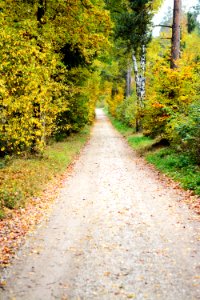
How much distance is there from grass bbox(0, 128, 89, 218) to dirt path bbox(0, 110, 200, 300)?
3.57ft

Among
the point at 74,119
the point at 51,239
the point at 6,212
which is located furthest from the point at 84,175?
the point at 74,119

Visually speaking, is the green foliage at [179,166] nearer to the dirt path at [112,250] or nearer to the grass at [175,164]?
the grass at [175,164]

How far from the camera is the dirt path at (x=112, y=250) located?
17.2 ft

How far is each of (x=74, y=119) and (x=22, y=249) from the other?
19271mm

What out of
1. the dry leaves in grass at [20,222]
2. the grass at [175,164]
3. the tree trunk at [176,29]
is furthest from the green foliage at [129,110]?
the dry leaves in grass at [20,222]

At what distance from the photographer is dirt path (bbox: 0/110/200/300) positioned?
525 cm

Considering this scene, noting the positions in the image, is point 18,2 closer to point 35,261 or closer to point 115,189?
A: point 115,189

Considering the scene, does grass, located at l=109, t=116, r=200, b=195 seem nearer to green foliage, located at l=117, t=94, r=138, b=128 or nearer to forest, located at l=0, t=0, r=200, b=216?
forest, located at l=0, t=0, r=200, b=216

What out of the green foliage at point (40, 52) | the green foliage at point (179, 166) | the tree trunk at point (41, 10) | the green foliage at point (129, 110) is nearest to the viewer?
the green foliage at point (40, 52)

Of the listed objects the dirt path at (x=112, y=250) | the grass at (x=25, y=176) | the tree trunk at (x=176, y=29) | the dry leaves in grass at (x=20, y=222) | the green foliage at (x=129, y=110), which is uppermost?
the tree trunk at (x=176, y=29)

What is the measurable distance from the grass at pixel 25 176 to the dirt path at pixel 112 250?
1087 millimetres

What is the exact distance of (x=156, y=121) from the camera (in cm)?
1764

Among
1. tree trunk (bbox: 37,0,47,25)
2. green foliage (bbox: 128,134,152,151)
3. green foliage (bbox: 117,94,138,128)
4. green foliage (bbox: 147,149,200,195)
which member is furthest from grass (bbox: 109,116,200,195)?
green foliage (bbox: 117,94,138,128)

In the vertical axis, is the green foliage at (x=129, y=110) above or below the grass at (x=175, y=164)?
above
